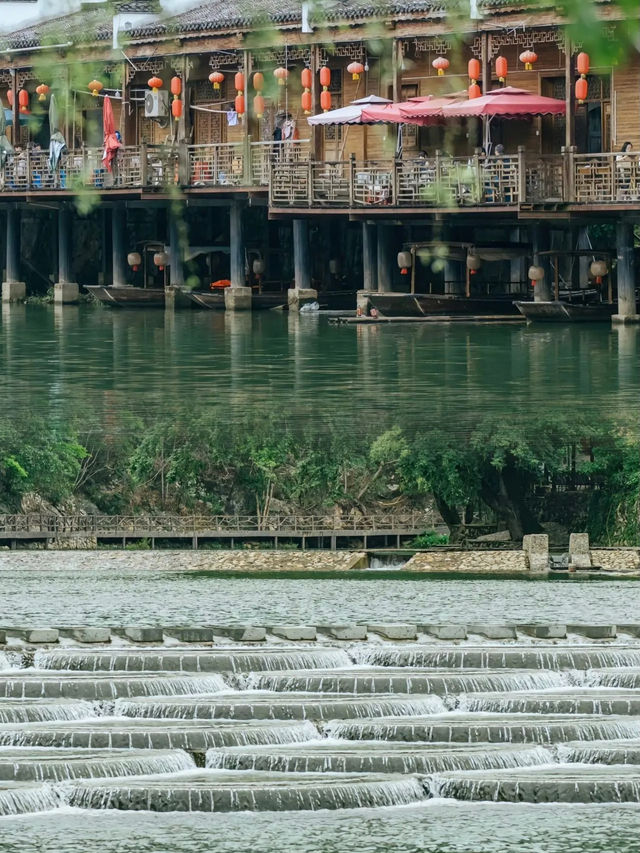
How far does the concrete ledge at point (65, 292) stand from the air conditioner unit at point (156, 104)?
4.32m

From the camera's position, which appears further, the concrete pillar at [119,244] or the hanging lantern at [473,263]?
the concrete pillar at [119,244]

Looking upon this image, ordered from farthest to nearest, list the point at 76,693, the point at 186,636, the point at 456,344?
the point at 456,344 → the point at 186,636 → the point at 76,693

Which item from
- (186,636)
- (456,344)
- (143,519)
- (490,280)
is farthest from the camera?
(490,280)

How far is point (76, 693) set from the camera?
16.6 m

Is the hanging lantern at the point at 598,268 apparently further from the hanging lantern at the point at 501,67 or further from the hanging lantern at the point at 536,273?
the hanging lantern at the point at 501,67

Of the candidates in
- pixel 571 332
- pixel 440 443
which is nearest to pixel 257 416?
pixel 440 443

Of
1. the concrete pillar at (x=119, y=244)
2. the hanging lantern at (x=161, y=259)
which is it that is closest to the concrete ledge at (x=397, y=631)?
the hanging lantern at (x=161, y=259)

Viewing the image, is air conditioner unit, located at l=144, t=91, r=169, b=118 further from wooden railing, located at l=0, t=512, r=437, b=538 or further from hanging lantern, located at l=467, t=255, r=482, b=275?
wooden railing, located at l=0, t=512, r=437, b=538

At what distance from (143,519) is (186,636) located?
447 inches

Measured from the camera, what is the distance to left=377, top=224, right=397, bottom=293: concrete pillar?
1506 inches

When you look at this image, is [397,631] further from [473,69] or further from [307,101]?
[307,101]

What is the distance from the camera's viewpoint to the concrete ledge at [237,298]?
135 ft

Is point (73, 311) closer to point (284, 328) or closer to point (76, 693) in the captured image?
point (284, 328)

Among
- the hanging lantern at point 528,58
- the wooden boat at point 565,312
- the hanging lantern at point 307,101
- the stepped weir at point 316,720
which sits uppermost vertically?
the hanging lantern at point 528,58
